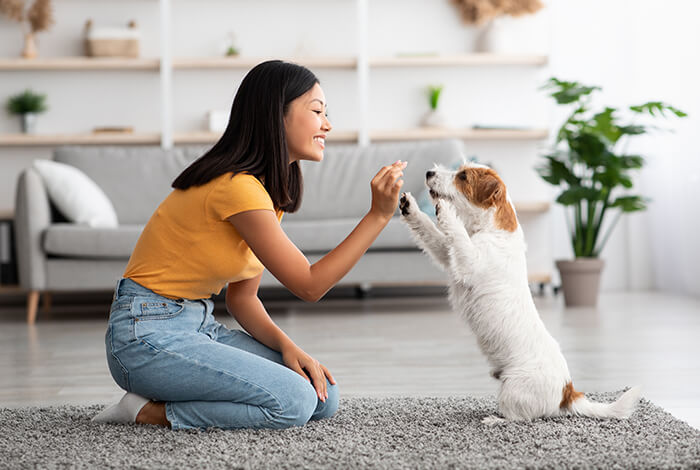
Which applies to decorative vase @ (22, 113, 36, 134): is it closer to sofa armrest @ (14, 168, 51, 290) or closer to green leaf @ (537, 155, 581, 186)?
sofa armrest @ (14, 168, 51, 290)

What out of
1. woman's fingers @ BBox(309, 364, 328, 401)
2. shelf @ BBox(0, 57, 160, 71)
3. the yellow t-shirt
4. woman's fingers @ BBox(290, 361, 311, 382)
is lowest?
woman's fingers @ BBox(309, 364, 328, 401)

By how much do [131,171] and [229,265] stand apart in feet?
10.3

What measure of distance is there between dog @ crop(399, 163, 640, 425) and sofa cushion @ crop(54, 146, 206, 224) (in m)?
3.09

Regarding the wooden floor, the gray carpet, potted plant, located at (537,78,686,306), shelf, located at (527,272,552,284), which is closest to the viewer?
the gray carpet

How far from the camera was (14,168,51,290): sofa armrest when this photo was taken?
3.81 metres

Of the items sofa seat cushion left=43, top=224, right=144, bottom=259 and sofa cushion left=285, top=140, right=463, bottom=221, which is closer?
sofa seat cushion left=43, top=224, right=144, bottom=259

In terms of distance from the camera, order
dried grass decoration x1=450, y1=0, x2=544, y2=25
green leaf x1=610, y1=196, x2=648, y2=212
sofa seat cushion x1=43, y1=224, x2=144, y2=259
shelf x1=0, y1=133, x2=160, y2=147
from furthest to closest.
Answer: dried grass decoration x1=450, y1=0, x2=544, y2=25 → shelf x1=0, y1=133, x2=160, y2=147 → green leaf x1=610, y1=196, x2=648, y2=212 → sofa seat cushion x1=43, y1=224, x2=144, y2=259

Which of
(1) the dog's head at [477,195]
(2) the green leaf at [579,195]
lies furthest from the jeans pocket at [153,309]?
(2) the green leaf at [579,195]

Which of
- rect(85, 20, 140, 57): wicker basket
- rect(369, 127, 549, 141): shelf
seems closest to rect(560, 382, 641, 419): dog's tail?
rect(369, 127, 549, 141): shelf

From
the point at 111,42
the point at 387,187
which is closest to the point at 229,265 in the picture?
the point at 387,187

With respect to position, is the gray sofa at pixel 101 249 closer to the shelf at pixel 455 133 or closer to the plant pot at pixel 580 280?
the shelf at pixel 455 133

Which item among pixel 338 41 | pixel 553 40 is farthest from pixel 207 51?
pixel 553 40

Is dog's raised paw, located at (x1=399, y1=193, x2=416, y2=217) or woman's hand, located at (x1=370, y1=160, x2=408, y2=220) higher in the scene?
woman's hand, located at (x1=370, y1=160, x2=408, y2=220)

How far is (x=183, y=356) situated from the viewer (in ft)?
5.31
